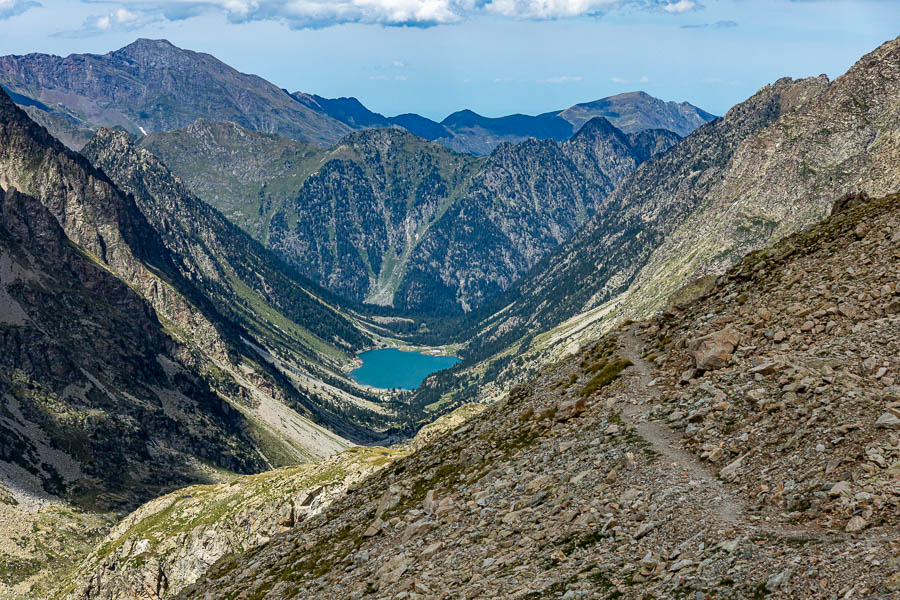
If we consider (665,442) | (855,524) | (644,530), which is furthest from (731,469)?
(855,524)

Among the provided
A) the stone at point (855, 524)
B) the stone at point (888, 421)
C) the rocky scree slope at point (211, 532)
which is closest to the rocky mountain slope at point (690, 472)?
the stone at point (888, 421)

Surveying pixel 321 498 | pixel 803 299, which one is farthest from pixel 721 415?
pixel 321 498

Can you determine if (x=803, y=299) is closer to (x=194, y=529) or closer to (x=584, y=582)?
(x=584, y=582)

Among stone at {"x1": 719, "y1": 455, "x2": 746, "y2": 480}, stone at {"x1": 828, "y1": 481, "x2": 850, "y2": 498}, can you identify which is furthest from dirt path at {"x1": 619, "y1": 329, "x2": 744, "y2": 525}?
stone at {"x1": 828, "y1": 481, "x2": 850, "y2": 498}

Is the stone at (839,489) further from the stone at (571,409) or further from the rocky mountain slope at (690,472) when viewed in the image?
the stone at (571,409)

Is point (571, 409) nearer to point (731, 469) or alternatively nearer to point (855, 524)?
point (731, 469)
